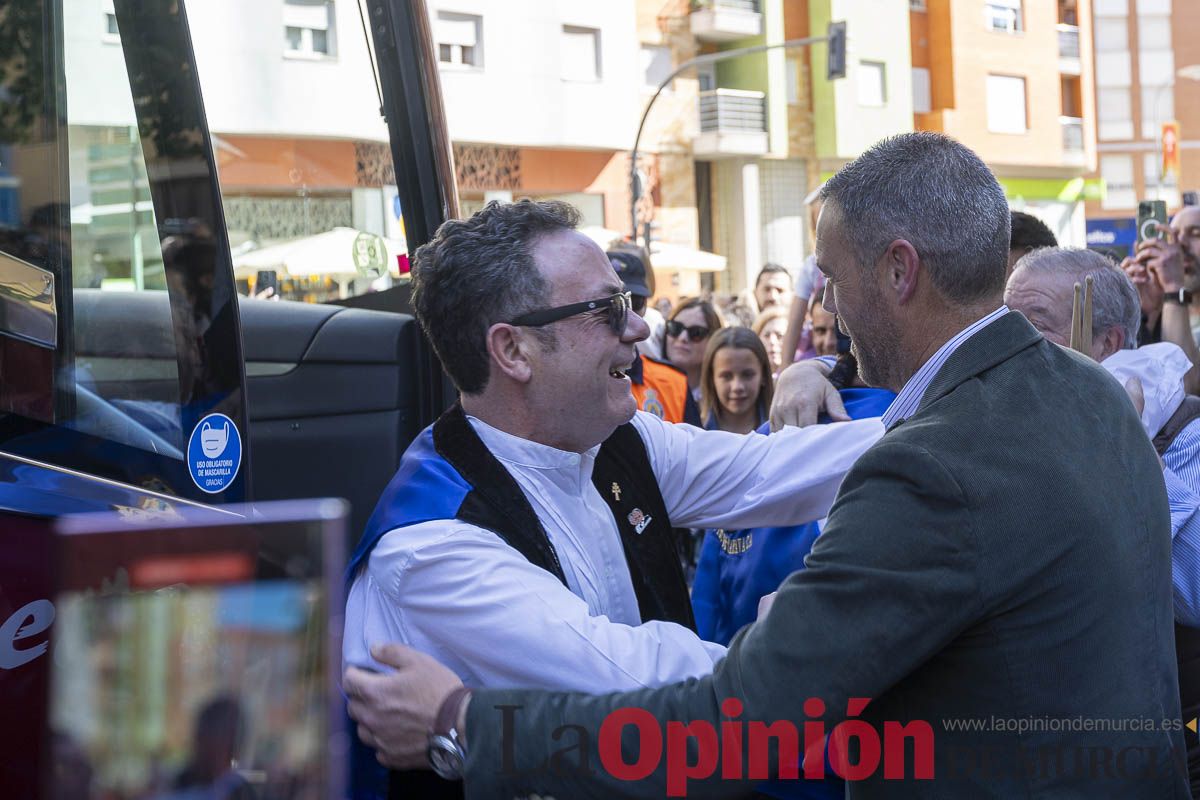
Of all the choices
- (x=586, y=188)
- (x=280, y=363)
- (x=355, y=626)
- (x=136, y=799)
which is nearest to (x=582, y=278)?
(x=355, y=626)

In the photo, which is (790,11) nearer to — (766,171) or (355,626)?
(766,171)

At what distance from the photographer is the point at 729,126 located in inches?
1230

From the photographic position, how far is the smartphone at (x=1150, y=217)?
6887 mm

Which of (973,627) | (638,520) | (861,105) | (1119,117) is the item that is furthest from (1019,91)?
(973,627)

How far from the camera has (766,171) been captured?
109ft

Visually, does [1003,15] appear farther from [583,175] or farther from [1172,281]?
[1172,281]

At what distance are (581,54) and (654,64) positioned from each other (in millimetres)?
3440

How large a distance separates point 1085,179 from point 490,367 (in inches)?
1663

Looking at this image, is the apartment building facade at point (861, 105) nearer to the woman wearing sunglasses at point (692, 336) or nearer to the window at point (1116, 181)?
the window at point (1116, 181)

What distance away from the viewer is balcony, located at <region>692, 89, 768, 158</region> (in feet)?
101

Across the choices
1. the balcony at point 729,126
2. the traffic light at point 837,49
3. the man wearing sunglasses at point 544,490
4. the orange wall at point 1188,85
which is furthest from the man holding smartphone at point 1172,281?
the orange wall at point 1188,85

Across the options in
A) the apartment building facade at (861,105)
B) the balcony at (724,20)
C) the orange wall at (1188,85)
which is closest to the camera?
the balcony at (724,20)

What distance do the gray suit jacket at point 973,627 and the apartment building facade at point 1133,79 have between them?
5126 centimetres

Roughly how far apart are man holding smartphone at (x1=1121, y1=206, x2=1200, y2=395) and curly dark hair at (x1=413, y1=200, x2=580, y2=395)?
3.45m
